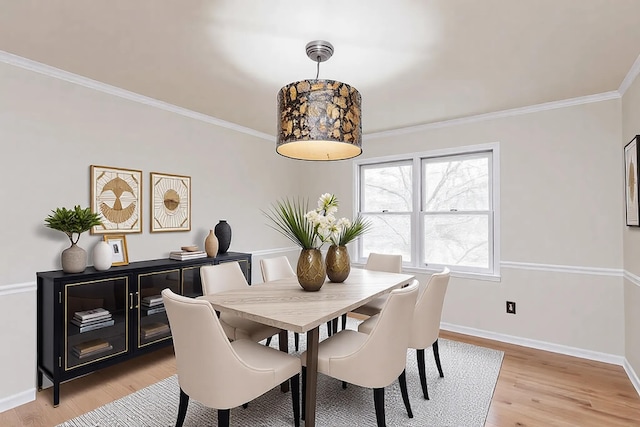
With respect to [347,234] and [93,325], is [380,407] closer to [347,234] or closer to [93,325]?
[347,234]

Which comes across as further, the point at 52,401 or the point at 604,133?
the point at 604,133

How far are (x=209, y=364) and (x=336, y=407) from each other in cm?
115

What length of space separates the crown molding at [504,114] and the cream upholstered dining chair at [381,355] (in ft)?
8.42

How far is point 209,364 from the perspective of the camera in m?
1.61

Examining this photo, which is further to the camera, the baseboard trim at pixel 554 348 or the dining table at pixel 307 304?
the baseboard trim at pixel 554 348

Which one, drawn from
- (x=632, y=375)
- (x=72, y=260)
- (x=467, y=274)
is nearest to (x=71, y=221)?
(x=72, y=260)

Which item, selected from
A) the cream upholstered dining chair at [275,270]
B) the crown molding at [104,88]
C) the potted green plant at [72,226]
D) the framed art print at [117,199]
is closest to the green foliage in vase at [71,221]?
the potted green plant at [72,226]

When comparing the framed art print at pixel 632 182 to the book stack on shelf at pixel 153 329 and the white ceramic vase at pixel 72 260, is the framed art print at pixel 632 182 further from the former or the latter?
the white ceramic vase at pixel 72 260

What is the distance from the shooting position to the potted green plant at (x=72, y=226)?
2449 millimetres

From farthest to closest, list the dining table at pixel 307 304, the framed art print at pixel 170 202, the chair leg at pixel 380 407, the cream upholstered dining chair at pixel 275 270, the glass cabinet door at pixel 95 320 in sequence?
the framed art print at pixel 170 202 → the cream upholstered dining chair at pixel 275 270 → the glass cabinet door at pixel 95 320 → the chair leg at pixel 380 407 → the dining table at pixel 307 304

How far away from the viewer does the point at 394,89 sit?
297 cm

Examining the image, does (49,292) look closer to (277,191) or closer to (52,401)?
(52,401)

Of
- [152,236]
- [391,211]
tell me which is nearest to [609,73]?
[391,211]

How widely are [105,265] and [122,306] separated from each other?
0.36 meters
